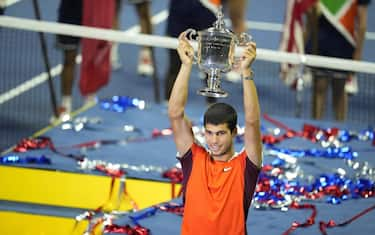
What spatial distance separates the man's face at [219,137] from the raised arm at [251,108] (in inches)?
4.2

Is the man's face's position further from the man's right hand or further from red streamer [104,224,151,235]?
red streamer [104,224,151,235]

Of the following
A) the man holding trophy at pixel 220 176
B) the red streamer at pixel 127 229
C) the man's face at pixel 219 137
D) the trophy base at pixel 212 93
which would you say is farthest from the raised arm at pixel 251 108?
the red streamer at pixel 127 229

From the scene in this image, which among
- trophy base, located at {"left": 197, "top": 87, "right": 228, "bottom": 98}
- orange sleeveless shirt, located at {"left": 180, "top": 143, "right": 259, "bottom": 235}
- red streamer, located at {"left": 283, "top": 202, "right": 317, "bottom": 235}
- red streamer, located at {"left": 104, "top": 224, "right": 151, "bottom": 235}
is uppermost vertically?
trophy base, located at {"left": 197, "top": 87, "right": 228, "bottom": 98}

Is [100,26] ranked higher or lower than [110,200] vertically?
higher

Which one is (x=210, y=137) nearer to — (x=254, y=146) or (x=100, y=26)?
(x=254, y=146)

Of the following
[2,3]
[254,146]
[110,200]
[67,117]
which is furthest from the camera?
[2,3]

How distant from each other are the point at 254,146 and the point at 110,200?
6.69 feet

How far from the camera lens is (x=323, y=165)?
8734mm

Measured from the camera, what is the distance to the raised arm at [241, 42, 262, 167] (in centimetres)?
622

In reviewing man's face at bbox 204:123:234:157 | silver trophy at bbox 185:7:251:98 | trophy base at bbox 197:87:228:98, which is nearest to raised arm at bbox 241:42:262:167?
man's face at bbox 204:123:234:157

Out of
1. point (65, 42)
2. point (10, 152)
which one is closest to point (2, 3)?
point (65, 42)

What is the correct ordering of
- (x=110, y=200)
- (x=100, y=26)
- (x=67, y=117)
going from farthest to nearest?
(x=100, y=26)
(x=67, y=117)
(x=110, y=200)

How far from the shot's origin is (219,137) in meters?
6.38

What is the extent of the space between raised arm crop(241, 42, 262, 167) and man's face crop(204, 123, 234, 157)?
0.11m
